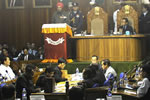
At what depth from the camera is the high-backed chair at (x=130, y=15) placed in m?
10.8

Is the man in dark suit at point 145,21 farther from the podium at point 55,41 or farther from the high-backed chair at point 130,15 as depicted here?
the podium at point 55,41

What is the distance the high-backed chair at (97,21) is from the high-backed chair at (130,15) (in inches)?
20.6

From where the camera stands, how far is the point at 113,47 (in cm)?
932

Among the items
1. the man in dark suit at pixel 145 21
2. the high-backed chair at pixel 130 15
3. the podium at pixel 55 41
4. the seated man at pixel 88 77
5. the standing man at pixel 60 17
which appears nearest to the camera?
the seated man at pixel 88 77

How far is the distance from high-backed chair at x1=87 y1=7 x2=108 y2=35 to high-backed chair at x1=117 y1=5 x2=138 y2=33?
524mm

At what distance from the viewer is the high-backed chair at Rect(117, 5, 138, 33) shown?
10.8 meters

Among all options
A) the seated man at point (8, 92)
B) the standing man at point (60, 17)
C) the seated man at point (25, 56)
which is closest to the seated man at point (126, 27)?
the standing man at point (60, 17)

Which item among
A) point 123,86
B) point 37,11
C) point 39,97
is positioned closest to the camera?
point 39,97

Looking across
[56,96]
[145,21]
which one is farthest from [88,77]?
[145,21]

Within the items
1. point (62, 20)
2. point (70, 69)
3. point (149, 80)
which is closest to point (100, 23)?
point (62, 20)

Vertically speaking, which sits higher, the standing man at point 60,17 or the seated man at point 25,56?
the standing man at point 60,17

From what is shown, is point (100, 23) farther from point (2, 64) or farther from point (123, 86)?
point (123, 86)

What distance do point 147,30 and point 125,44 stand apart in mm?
1835

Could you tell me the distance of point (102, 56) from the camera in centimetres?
935
